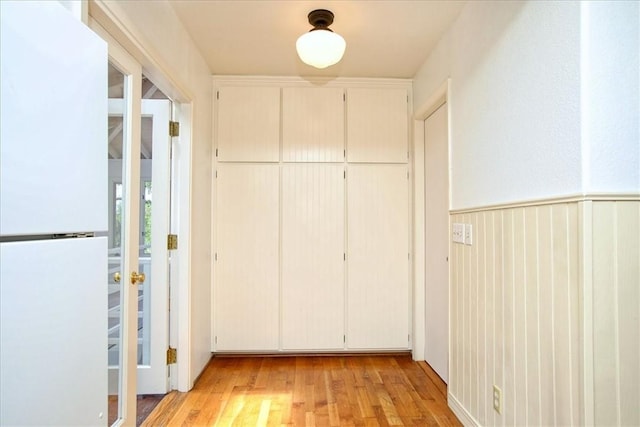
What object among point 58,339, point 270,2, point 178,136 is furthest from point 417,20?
point 58,339

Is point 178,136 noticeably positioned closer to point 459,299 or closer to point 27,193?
point 27,193

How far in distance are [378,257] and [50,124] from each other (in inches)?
97.9

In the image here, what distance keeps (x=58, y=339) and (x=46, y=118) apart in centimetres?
57

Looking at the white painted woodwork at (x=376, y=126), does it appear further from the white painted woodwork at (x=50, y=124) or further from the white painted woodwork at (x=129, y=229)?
the white painted woodwork at (x=50, y=124)

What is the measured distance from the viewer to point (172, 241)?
2.26m

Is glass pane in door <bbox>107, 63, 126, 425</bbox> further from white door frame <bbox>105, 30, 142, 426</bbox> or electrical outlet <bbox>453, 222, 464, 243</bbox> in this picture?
electrical outlet <bbox>453, 222, 464, 243</bbox>

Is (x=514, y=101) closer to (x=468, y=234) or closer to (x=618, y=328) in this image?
(x=468, y=234)

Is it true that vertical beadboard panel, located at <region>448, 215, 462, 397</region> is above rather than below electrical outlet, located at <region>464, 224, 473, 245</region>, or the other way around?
below

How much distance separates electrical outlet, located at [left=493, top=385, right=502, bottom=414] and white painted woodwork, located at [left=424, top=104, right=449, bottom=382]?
78 cm

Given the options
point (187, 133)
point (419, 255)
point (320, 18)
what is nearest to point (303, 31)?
point (320, 18)

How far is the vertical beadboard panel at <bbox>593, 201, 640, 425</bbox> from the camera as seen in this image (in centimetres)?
108

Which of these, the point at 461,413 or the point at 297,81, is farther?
the point at 297,81

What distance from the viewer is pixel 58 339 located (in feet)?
2.88

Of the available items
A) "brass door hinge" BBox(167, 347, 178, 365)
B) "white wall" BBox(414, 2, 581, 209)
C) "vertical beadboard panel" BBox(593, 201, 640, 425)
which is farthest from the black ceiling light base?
"brass door hinge" BBox(167, 347, 178, 365)
